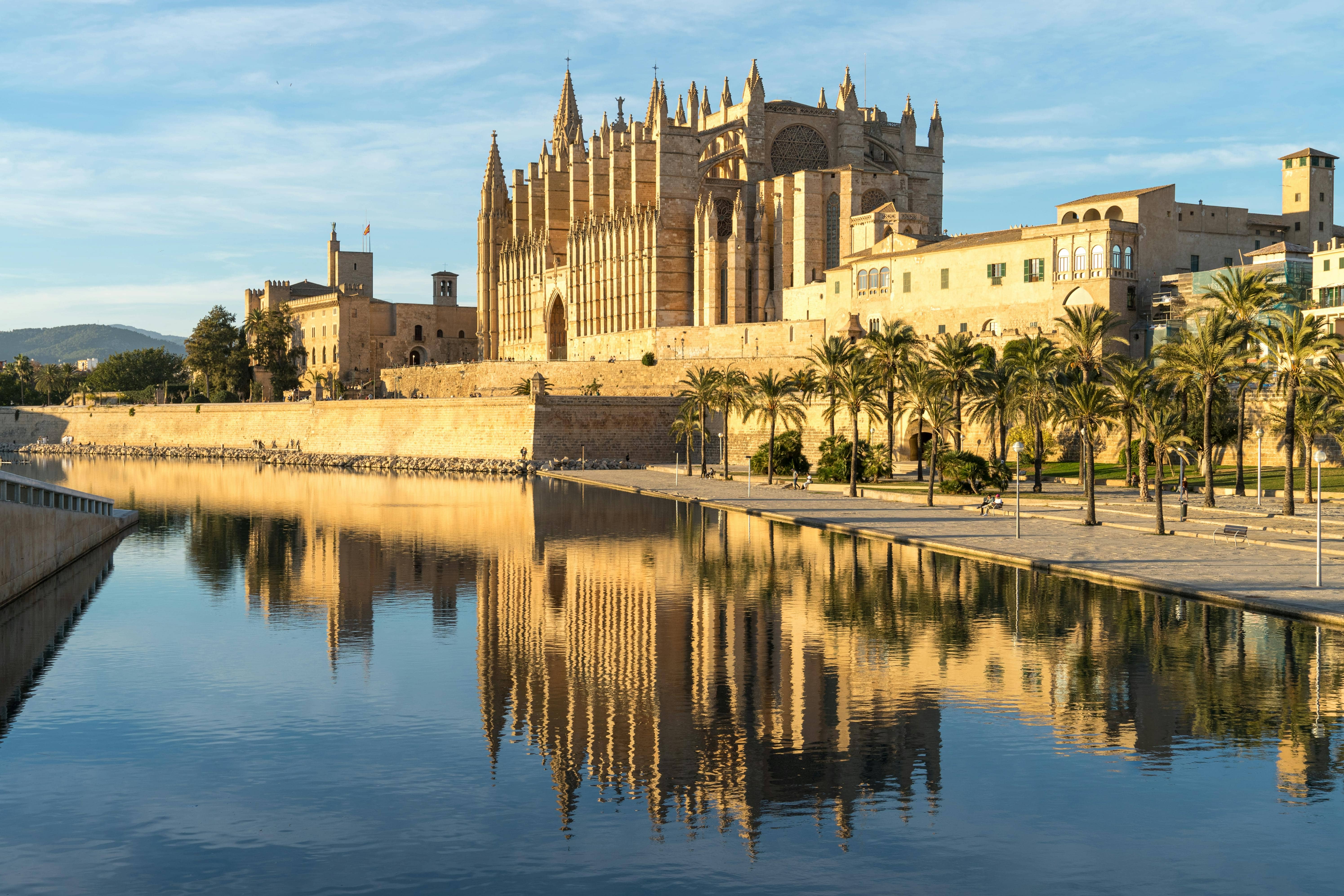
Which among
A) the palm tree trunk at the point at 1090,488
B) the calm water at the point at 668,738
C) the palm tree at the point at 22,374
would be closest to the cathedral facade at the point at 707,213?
the palm tree trunk at the point at 1090,488

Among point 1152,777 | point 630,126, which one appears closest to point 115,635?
point 1152,777

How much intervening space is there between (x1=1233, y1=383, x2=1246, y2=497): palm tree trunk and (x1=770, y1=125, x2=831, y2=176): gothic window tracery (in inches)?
1789

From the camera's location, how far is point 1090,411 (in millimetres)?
33531

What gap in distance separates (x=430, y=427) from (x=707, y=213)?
844 inches

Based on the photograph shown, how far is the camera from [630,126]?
301 ft

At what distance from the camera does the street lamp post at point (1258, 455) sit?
124 ft

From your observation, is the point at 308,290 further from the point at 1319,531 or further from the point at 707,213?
the point at 1319,531

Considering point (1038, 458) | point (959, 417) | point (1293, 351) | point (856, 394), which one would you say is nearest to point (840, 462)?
point (856, 394)

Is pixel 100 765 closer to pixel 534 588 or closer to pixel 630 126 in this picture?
pixel 534 588

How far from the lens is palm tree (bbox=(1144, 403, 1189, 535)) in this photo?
100ft

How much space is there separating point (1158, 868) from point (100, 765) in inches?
385

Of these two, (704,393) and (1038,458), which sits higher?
(704,393)

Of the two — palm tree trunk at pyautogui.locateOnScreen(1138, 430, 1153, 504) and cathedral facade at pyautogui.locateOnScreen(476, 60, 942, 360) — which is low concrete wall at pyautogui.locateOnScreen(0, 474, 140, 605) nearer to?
palm tree trunk at pyautogui.locateOnScreen(1138, 430, 1153, 504)

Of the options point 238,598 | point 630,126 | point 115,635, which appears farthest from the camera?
point 630,126
